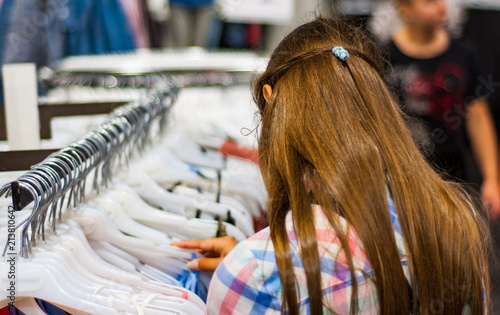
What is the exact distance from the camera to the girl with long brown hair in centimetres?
58

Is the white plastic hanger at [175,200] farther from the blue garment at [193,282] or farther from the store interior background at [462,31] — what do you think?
the store interior background at [462,31]

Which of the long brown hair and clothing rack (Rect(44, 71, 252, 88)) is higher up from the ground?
clothing rack (Rect(44, 71, 252, 88))

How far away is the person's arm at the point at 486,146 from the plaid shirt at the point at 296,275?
1.30m

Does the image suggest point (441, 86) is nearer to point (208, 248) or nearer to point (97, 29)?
point (208, 248)

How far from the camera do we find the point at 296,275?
571 millimetres

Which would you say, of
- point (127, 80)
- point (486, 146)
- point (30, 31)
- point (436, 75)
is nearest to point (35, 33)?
point (30, 31)

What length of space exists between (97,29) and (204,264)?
1648 mm

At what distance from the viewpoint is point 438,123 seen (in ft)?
5.37

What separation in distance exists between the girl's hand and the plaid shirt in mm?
197

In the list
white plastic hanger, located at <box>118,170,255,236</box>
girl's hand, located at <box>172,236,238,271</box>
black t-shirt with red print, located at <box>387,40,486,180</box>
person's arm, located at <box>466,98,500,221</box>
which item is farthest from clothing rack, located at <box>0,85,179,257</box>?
person's arm, located at <box>466,98,500,221</box>

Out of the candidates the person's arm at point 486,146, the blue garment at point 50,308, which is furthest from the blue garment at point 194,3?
the blue garment at point 50,308

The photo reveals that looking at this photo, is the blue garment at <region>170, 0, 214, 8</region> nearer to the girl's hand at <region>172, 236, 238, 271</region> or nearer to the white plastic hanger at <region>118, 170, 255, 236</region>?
the white plastic hanger at <region>118, 170, 255, 236</region>

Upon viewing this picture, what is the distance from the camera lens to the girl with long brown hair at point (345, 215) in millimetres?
576

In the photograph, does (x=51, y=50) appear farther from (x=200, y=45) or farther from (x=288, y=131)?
(x=288, y=131)
